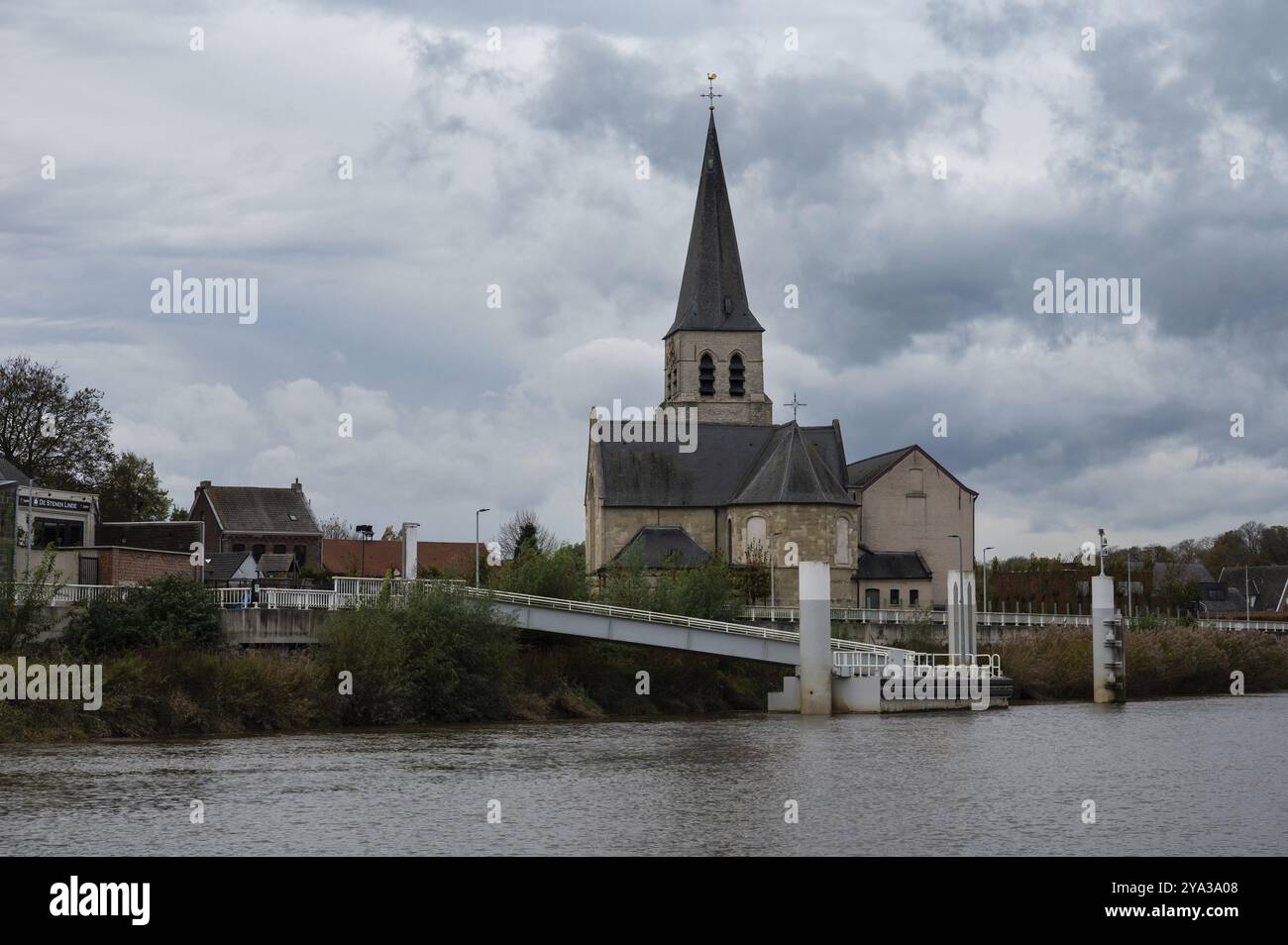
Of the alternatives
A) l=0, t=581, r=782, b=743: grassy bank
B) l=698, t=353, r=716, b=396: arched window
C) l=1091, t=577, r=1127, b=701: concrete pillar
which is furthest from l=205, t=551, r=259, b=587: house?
l=1091, t=577, r=1127, b=701: concrete pillar

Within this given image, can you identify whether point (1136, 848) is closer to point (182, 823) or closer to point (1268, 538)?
point (182, 823)

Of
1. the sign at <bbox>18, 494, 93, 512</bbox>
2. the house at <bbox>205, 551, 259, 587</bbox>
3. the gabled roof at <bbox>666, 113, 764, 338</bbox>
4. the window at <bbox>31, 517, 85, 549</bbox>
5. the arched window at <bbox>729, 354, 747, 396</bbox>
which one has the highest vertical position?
the gabled roof at <bbox>666, 113, 764, 338</bbox>

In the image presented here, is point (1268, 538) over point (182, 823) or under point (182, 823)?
over

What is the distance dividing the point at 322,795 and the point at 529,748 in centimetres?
1231

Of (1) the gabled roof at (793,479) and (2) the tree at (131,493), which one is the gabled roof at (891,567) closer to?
(1) the gabled roof at (793,479)

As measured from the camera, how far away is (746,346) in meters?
113

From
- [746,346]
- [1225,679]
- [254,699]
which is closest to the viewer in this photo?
[254,699]

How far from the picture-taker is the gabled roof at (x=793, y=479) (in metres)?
94.6

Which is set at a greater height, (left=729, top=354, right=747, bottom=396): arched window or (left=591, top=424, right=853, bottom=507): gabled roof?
(left=729, top=354, right=747, bottom=396): arched window

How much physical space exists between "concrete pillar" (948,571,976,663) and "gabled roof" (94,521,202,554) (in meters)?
35.6

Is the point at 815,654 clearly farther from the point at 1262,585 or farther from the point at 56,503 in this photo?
the point at 1262,585

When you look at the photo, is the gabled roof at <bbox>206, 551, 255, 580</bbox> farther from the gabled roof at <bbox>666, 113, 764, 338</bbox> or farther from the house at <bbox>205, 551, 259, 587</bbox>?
the gabled roof at <bbox>666, 113, 764, 338</bbox>

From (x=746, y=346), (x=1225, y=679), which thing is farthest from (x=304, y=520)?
(x=1225, y=679)

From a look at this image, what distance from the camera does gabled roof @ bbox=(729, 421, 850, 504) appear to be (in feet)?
310
